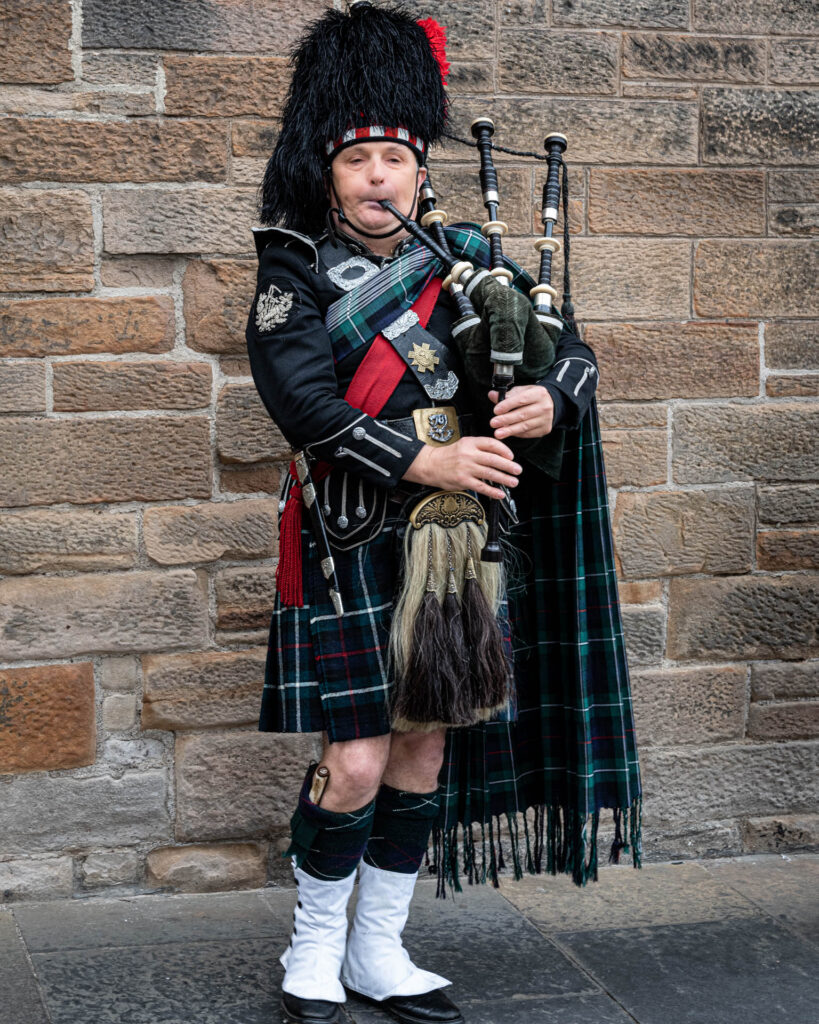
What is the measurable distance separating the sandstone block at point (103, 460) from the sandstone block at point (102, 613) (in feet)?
0.66

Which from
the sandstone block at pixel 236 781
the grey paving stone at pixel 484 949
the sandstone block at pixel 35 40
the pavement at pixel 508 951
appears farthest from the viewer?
the sandstone block at pixel 236 781

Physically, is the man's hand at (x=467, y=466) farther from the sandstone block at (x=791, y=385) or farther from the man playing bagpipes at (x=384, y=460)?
the sandstone block at (x=791, y=385)

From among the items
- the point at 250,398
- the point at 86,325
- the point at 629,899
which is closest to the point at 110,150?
the point at 86,325

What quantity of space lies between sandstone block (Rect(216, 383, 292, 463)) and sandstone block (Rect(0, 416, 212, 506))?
44 millimetres

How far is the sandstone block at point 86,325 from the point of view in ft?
10.1

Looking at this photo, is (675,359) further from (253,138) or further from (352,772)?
(352,772)

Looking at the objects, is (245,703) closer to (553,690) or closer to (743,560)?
(553,690)

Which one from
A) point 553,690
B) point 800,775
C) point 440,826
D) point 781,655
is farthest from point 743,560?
point 440,826

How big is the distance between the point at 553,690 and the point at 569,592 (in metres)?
0.24

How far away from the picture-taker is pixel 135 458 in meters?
3.15

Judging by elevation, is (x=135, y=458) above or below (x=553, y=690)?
above

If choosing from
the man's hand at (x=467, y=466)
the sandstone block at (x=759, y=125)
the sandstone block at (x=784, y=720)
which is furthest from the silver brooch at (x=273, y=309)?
the sandstone block at (x=784, y=720)

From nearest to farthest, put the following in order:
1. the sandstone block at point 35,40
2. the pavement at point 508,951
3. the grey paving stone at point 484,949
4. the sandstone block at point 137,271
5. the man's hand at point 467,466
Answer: the man's hand at point 467,466 → the pavement at point 508,951 → the grey paving stone at point 484,949 → the sandstone block at point 35,40 → the sandstone block at point 137,271

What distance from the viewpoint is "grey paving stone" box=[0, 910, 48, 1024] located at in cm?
252
